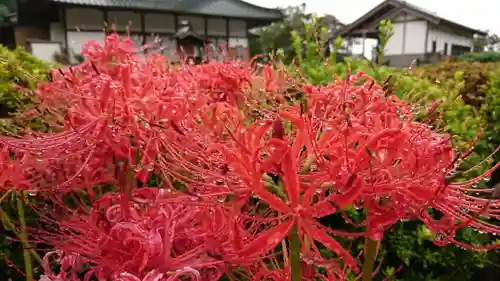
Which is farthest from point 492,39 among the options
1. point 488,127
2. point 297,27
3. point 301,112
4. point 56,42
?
point 301,112

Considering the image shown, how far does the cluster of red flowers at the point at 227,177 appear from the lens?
910 millimetres

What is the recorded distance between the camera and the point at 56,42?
1719cm

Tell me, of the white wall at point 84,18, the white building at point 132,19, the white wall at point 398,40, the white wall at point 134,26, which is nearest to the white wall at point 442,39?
the white wall at point 398,40

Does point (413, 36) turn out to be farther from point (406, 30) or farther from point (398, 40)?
point (398, 40)

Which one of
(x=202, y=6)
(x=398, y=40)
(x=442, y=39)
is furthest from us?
(x=442, y=39)

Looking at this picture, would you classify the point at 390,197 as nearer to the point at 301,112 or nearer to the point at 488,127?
the point at 301,112

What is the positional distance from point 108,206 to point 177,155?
8.9 inches

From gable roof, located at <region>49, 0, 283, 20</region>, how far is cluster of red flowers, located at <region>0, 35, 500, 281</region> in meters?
17.4

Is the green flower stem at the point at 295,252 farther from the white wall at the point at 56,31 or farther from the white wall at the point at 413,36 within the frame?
the white wall at the point at 413,36

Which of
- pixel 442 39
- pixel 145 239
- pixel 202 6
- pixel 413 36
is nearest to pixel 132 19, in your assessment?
pixel 202 6

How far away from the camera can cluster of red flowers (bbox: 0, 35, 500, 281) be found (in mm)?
910

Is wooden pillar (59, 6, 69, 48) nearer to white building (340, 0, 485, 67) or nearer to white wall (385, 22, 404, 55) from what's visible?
white building (340, 0, 485, 67)

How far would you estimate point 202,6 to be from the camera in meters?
21.8

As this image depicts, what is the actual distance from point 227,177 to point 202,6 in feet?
71.6
